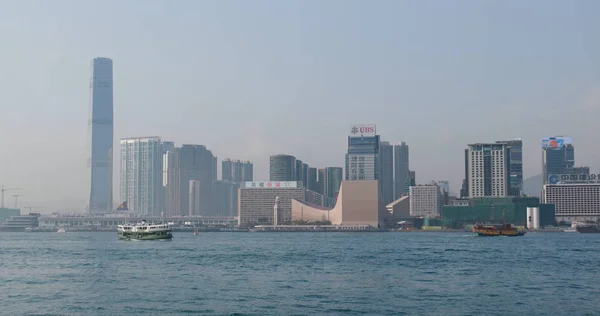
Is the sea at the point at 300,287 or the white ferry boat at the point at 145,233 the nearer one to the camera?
the sea at the point at 300,287

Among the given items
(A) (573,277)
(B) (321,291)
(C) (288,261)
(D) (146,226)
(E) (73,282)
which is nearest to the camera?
(B) (321,291)

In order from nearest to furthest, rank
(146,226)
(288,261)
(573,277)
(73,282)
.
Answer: (73,282) < (573,277) < (288,261) < (146,226)

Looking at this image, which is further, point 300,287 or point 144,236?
point 144,236

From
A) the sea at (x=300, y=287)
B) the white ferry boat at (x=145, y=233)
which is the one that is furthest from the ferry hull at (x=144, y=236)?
the sea at (x=300, y=287)

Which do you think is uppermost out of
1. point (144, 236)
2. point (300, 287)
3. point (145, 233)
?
point (300, 287)

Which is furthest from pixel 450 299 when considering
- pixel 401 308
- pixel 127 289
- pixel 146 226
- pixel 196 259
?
pixel 146 226

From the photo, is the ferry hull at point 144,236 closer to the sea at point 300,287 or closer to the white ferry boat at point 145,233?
the white ferry boat at point 145,233

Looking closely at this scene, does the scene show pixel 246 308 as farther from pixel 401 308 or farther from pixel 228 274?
pixel 228 274

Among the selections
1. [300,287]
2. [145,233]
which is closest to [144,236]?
[145,233]

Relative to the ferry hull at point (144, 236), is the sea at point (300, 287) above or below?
above

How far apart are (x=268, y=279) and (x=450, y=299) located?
1211 centimetres

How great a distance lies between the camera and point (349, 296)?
3541cm

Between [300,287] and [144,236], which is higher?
[300,287]

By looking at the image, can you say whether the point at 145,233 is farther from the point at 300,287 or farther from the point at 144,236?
the point at 300,287
